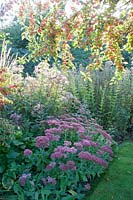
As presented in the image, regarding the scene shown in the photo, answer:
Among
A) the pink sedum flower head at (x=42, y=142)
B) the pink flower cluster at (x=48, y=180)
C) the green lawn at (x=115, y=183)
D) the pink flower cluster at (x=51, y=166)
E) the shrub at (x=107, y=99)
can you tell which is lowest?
the green lawn at (x=115, y=183)

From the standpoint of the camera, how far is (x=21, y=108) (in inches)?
192

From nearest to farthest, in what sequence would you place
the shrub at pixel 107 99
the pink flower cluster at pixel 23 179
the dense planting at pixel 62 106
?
the dense planting at pixel 62 106 < the pink flower cluster at pixel 23 179 < the shrub at pixel 107 99

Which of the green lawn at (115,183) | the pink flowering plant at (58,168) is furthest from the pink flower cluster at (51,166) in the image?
the green lawn at (115,183)

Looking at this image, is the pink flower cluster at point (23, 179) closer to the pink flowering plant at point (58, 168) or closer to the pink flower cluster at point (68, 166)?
the pink flowering plant at point (58, 168)

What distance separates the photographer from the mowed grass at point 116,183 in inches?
142

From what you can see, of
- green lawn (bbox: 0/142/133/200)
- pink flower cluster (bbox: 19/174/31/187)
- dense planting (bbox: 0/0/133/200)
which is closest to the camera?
dense planting (bbox: 0/0/133/200)

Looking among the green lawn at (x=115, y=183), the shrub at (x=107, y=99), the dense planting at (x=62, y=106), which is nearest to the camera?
the dense planting at (x=62, y=106)

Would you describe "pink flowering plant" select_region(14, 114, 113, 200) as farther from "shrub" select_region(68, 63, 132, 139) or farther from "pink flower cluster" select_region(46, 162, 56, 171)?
"shrub" select_region(68, 63, 132, 139)

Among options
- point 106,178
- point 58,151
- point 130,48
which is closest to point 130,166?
point 106,178

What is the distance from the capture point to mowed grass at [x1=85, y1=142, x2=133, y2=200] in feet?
11.8

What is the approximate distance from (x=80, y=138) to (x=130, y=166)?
0.78 metres

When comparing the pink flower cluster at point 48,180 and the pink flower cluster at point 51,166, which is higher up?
the pink flower cluster at point 51,166

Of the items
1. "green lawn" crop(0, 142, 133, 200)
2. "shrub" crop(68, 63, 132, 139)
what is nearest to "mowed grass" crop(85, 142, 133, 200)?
"green lawn" crop(0, 142, 133, 200)

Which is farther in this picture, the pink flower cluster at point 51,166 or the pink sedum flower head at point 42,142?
the pink sedum flower head at point 42,142
